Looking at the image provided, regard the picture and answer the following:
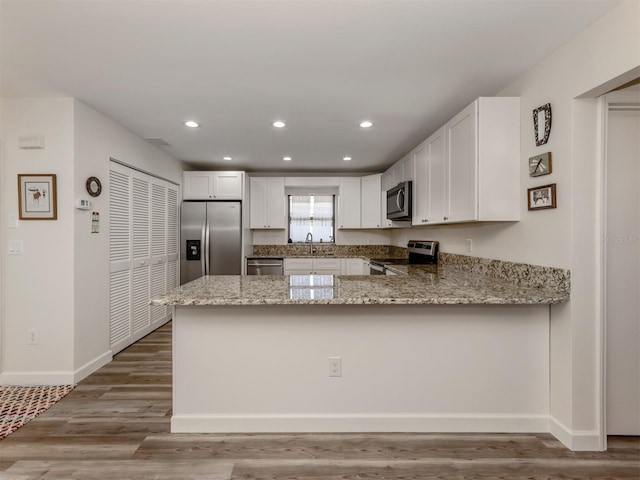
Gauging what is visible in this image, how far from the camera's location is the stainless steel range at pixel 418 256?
394cm

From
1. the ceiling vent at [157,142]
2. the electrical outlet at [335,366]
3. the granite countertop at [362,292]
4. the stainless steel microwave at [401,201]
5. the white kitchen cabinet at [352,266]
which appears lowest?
the electrical outlet at [335,366]

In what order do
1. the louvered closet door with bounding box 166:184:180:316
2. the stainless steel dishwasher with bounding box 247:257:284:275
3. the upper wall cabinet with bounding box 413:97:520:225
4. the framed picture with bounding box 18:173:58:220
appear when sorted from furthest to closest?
the stainless steel dishwasher with bounding box 247:257:284:275 → the louvered closet door with bounding box 166:184:180:316 → the framed picture with bounding box 18:173:58:220 → the upper wall cabinet with bounding box 413:97:520:225

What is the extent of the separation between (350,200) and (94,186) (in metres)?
3.61

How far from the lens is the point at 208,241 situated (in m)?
4.86

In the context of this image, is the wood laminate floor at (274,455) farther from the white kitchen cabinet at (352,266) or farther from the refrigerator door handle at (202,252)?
the white kitchen cabinet at (352,266)

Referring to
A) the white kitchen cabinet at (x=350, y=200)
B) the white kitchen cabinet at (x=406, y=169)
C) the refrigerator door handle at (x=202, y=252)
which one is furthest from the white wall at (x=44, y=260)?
the white kitchen cabinet at (x=350, y=200)

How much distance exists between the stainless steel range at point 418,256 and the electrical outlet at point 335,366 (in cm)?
203

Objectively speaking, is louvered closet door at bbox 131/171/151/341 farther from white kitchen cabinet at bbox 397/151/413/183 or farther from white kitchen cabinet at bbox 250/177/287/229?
white kitchen cabinet at bbox 397/151/413/183

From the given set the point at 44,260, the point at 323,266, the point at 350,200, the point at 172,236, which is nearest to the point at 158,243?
the point at 172,236

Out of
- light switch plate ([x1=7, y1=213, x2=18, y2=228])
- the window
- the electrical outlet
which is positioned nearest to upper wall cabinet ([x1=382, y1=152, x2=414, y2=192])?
the window

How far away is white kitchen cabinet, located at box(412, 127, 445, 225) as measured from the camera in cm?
302

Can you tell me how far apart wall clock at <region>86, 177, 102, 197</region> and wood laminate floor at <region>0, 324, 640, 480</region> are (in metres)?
1.81

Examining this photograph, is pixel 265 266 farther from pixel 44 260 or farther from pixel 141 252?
→ pixel 44 260

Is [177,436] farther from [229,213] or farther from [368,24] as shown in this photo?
[229,213]
